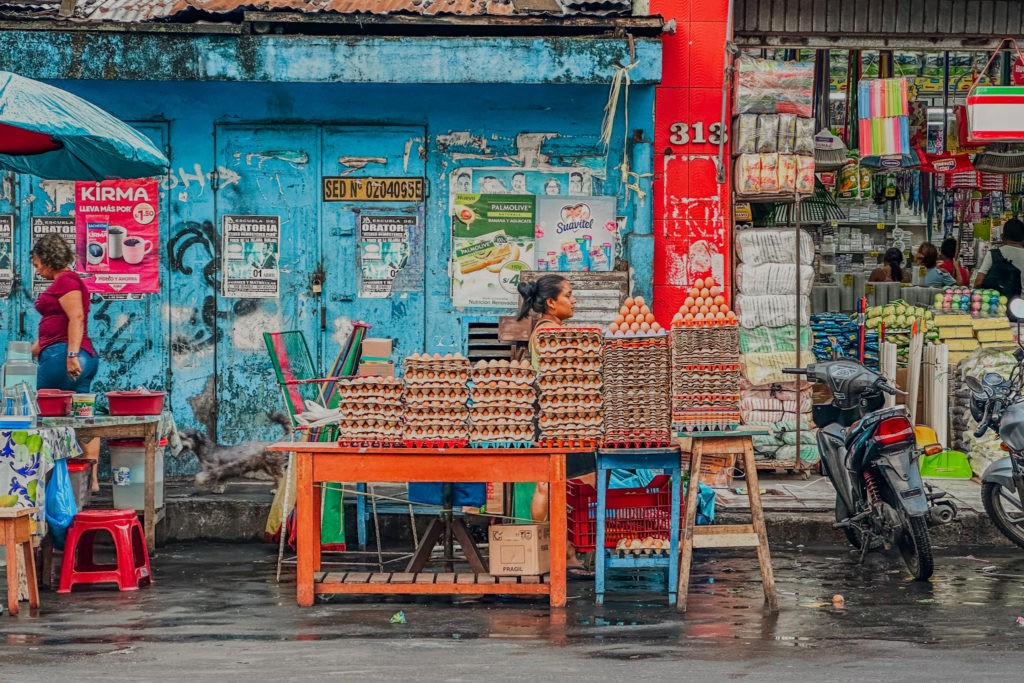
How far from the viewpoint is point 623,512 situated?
859 cm

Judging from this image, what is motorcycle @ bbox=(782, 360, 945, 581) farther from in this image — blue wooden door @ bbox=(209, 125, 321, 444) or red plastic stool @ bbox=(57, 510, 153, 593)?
blue wooden door @ bbox=(209, 125, 321, 444)

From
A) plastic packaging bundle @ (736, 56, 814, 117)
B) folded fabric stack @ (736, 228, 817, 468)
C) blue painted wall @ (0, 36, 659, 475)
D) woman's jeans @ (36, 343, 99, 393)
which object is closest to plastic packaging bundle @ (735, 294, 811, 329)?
folded fabric stack @ (736, 228, 817, 468)

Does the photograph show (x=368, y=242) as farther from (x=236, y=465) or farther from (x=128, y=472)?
(x=128, y=472)

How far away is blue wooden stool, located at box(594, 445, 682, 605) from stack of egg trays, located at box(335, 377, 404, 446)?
1.13 meters

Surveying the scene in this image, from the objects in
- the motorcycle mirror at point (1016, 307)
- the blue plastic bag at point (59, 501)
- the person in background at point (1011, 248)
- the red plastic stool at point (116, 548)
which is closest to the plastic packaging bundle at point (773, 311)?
the motorcycle mirror at point (1016, 307)

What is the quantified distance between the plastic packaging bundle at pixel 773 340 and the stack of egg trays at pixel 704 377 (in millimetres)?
4154

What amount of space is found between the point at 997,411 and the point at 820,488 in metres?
2.09

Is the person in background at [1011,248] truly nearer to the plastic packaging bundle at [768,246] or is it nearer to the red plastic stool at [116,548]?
the plastic packaging bundle at [768,246]

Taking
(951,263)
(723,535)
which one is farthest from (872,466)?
(951,263)

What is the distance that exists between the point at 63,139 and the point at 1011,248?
9605 mm

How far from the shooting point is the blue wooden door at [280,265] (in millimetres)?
12070

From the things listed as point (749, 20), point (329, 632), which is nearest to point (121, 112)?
point (749, 20)

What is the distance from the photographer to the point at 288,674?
643cm

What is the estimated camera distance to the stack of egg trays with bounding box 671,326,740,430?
7.92 meters
